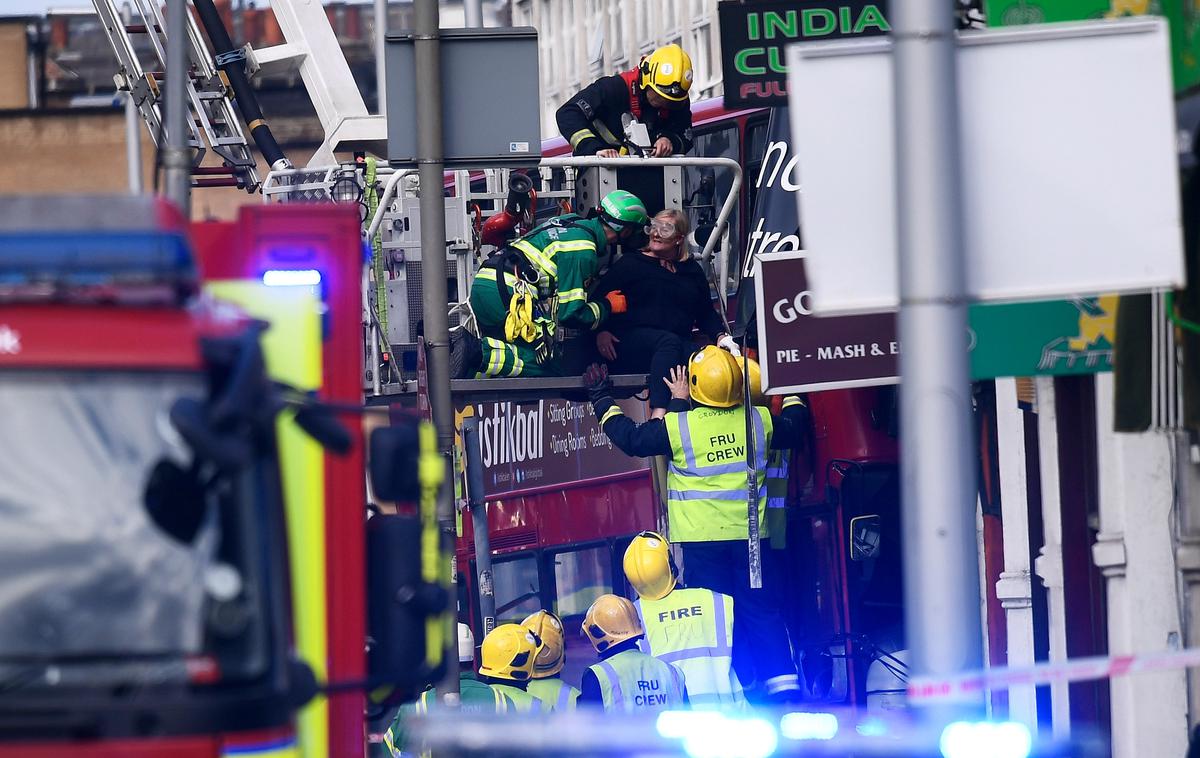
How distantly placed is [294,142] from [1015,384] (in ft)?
186

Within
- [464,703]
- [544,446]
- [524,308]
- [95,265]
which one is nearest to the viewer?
[95,265]

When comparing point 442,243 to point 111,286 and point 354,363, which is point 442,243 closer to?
point 354,363

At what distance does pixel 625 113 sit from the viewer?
16.5m

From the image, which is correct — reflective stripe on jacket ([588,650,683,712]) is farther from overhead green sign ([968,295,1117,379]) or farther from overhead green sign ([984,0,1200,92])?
overhead green sign ([984,0,1200,92])

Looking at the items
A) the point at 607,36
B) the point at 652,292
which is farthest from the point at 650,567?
the point at 607,36

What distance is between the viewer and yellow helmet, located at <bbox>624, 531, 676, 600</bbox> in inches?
479

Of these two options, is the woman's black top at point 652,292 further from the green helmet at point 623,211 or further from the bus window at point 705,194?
the bus window at point 705,194

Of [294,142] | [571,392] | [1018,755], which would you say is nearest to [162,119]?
[571,392]

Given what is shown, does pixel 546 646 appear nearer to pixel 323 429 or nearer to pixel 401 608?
pixel 401 608

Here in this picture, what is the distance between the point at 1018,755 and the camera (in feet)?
15.5

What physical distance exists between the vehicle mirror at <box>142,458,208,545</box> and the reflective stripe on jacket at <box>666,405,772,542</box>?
815cm

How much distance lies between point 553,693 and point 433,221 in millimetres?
2600

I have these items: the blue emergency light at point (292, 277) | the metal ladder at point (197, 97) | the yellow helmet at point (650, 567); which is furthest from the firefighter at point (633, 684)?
the metal ladder at point (197, 97)

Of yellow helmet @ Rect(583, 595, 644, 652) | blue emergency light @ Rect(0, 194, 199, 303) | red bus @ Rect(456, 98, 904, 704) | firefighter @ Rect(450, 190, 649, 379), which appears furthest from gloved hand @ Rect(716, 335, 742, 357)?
blue emergency light @ Rect(0, 194, 199, 303)
